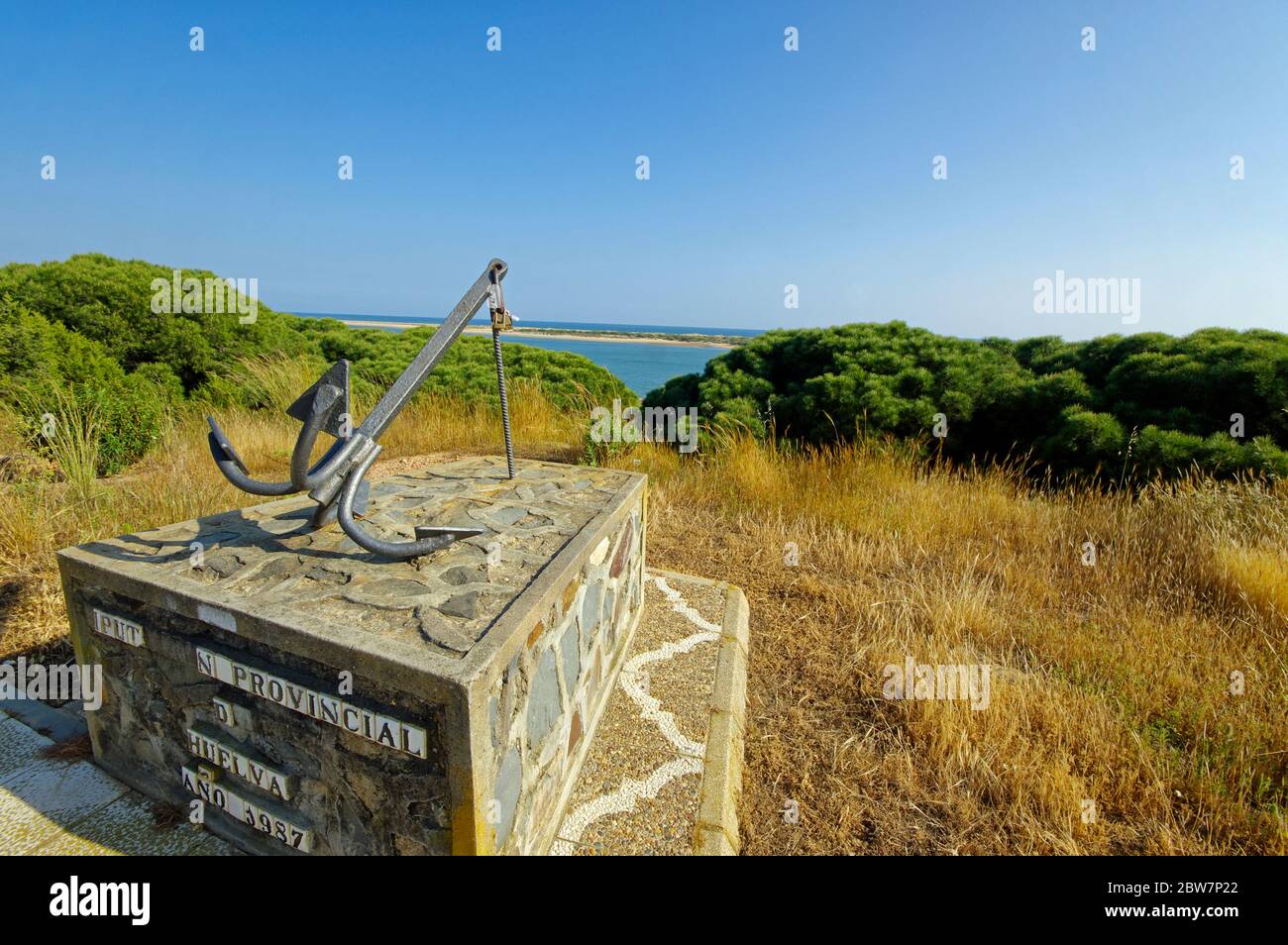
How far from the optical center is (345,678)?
154 centimetres

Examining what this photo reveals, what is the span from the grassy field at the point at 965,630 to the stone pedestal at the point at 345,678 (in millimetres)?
1088

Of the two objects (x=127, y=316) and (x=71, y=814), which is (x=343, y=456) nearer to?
(x=71, y=814)

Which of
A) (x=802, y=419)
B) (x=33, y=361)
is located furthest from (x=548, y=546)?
(x=33, y=361)

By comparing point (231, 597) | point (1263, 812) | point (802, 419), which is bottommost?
point (1263, 812)

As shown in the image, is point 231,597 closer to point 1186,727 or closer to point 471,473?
point 471,473

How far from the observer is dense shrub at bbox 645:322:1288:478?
5219mm

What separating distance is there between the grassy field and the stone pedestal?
109 centimetres

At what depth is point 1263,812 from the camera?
209 cm

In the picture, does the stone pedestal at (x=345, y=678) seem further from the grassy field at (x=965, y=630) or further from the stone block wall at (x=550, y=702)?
the grassy field at (x=965, y=630)

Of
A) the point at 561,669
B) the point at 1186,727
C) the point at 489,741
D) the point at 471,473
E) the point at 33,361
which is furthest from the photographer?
the point at 33,361

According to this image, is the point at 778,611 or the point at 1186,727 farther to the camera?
the point at 778,611

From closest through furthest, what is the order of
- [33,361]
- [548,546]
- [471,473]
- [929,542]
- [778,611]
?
[548,546]
[471,473]
[778,611]
[929,542]
[33,361]

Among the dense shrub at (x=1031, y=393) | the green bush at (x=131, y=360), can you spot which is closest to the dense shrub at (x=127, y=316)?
the green bush at (x=131, y=360)

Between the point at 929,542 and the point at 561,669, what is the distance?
3.63m
